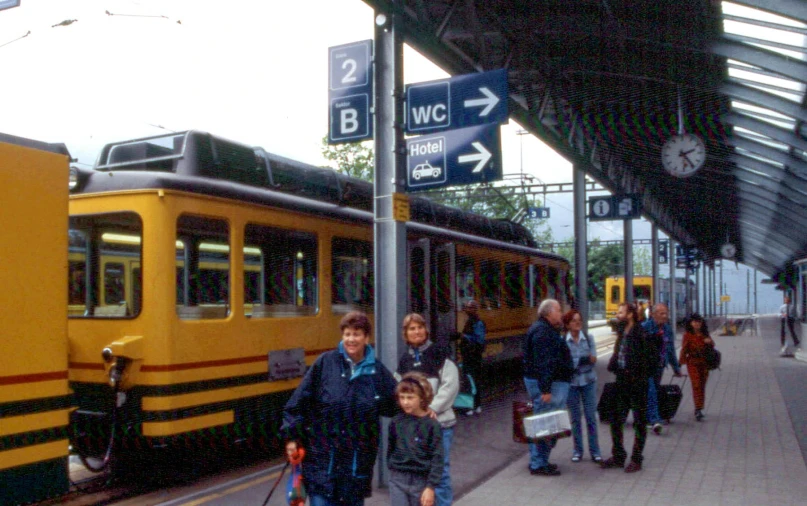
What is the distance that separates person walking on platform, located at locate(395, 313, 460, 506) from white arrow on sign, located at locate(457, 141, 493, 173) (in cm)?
233

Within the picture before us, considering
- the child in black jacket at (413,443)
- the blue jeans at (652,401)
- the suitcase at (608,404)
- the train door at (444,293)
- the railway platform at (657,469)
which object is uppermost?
the train door at (444,293)

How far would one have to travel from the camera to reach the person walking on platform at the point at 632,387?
26.1 ft

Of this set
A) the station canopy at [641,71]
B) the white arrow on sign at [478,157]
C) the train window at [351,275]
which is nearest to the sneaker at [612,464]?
the white arrow on sign at [478,157]

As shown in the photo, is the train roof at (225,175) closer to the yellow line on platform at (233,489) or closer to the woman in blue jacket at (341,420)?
the yellow line on platform at (233,489)

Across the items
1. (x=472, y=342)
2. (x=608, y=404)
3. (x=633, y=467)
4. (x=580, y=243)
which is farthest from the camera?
(x=580, y=243)

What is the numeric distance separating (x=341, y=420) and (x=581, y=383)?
4489 mm

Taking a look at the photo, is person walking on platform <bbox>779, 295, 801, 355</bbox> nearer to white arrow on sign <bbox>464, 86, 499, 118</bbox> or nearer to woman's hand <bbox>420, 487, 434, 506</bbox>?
white arrow on sign <bbox>464, 86, 499, 118</bbox>

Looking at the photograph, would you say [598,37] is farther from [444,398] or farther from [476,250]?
[444,398]

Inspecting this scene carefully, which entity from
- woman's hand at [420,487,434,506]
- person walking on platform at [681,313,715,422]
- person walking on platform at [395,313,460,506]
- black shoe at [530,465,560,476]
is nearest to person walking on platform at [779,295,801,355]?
person walking on platform at [681,313,715,422]

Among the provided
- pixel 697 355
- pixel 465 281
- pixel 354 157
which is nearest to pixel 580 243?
pixel 465 281

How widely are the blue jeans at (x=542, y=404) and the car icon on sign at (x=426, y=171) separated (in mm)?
2111

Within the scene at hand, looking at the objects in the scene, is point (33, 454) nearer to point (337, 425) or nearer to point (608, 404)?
point (337, 425)

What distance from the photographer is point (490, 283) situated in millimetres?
14430

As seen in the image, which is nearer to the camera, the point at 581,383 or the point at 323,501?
the point at 323,501
